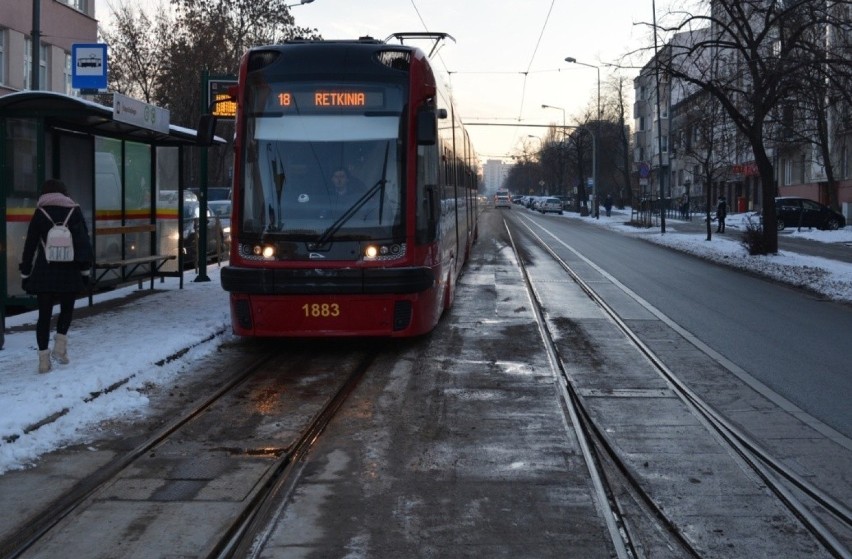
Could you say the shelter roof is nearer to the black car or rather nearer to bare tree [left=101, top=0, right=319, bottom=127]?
bare tree [left=101, top=0, right=319, bottom=127]

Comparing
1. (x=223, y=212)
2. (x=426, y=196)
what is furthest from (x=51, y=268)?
(x=223, y=212)

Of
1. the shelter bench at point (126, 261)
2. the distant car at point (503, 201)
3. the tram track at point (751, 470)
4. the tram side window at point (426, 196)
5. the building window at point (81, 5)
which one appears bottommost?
the tram track at point (751, 470)

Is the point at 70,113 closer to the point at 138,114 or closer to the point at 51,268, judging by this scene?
the point at 138,114

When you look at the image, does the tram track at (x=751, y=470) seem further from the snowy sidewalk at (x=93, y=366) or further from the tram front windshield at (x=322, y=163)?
the snowy sidewalk at (x=93, y=366)

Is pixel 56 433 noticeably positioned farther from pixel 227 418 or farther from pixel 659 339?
pixel 659 339

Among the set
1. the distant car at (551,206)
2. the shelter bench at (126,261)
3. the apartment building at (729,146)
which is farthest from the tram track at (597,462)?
the distant car at (551,206)

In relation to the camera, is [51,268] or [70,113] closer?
[51,268]

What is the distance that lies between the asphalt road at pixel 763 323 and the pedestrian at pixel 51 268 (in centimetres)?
641

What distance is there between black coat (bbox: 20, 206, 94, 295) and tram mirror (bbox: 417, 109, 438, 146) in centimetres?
356

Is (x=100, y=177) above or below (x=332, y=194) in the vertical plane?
above

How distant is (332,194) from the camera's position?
1100 cm

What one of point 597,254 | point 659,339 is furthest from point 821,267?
point 659,339

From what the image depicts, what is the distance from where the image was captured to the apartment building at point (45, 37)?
33.6 m

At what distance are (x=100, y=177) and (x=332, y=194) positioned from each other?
615 cm
